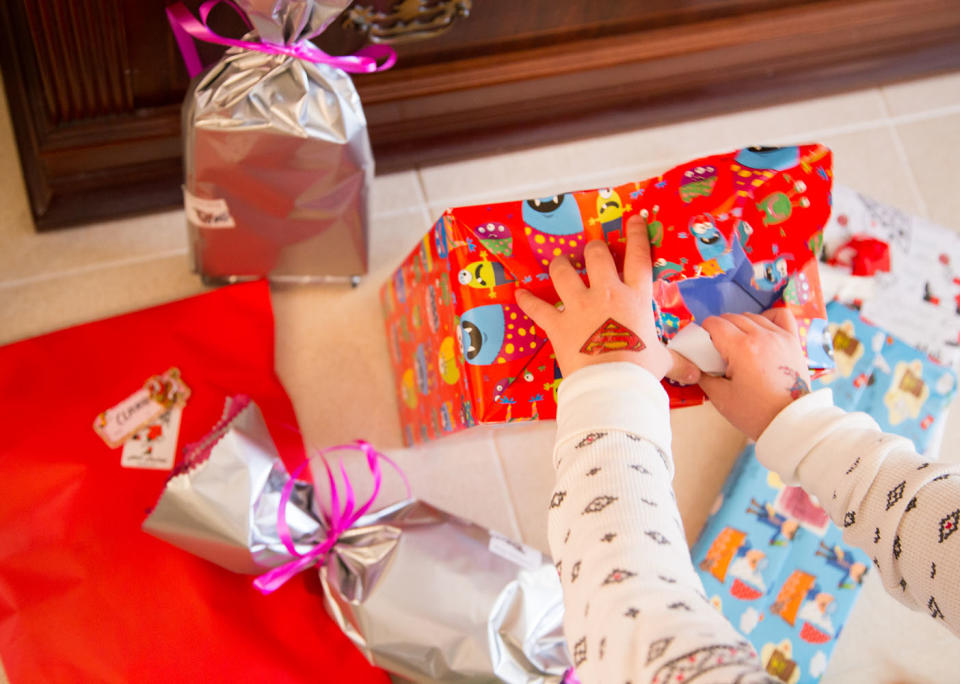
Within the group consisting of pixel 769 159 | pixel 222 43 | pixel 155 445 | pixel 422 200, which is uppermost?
pixel 222 43

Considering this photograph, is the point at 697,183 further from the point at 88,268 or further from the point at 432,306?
the point at 88,268

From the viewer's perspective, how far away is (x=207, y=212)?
87 centimetres

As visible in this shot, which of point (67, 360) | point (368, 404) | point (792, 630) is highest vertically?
point (67, 360)

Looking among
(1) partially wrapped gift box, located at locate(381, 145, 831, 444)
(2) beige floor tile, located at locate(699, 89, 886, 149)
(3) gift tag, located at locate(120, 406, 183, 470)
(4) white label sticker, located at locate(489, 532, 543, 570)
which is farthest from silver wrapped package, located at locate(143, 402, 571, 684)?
(2) beige floor tile, located at locate(699, 89, 886, 149)

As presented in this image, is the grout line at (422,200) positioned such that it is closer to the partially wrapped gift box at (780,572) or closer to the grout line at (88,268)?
the grout line at (88,268)

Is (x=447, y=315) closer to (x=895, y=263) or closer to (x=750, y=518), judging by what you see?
(x=750, y=518)

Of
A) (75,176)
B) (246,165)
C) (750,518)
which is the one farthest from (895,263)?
(75,176)

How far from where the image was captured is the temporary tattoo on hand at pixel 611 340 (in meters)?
0.64

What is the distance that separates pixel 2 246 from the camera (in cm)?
102

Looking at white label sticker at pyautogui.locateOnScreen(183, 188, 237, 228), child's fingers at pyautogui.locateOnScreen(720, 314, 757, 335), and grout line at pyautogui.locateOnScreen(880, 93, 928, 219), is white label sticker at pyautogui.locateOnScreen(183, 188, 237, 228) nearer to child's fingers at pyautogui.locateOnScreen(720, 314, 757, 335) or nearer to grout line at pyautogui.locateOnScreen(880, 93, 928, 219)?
child's fingers at pyautogui.locateOnScreen(720, 314, 757, 335)

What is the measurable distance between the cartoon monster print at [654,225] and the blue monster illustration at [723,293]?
4 cm

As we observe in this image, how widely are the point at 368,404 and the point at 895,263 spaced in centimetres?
74

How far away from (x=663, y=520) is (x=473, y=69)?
0.66m

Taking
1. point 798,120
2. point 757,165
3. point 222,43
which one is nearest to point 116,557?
point 222,43
